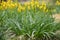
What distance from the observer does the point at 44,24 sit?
5922 mm

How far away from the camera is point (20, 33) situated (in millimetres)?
5777

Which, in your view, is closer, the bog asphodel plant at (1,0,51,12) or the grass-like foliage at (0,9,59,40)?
the grass-like foliage at (0,9,59,40)

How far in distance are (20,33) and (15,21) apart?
44 cm

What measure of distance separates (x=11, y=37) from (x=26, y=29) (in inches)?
17.7

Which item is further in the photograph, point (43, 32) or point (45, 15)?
point (45, 15)

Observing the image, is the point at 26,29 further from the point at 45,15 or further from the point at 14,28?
the point at 45,15

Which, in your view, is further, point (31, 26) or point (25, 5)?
point (25, 5)

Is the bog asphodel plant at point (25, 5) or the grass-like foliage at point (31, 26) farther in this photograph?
the bog asphodel plant at point (25, 5)

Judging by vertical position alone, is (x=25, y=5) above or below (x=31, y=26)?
above

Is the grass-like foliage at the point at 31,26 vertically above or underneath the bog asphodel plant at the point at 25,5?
underneath

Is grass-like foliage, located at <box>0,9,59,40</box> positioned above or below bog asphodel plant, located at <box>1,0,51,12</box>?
below

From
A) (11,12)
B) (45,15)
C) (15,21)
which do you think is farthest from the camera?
(11,12)

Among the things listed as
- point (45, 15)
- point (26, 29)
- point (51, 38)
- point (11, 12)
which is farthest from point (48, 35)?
point (11, 12)

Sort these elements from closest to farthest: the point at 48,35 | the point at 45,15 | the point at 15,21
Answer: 1. the point at 48,35
2. the point at 15,21
3. the point at 45,15
